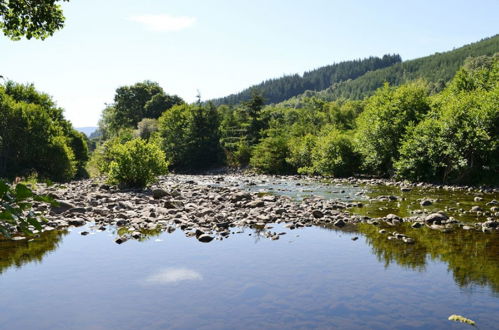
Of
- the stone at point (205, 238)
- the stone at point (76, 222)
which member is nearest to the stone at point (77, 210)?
the stone at point (76, 222)

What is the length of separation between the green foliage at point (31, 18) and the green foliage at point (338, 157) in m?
39.8

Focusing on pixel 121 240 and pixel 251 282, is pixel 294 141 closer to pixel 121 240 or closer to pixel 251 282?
pixel 121 240

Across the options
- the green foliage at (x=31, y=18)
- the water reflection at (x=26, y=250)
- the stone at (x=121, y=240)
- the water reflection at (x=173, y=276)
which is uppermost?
the green foliage at (x=31, y=18)

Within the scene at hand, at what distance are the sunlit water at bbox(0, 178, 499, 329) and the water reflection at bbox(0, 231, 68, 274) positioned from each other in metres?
0.06

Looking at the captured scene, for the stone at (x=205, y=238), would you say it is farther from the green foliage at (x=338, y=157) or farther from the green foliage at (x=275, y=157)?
the green foliage at (x=275, y=157)

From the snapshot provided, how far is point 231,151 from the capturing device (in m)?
68.9

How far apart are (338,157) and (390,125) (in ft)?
22.5

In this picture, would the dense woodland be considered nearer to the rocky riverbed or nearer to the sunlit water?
the rocky riverbed

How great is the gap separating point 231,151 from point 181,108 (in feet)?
39.3

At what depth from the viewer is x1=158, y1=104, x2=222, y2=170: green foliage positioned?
225ft

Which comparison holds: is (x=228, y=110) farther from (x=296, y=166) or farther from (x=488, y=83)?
(x=488, y=83)

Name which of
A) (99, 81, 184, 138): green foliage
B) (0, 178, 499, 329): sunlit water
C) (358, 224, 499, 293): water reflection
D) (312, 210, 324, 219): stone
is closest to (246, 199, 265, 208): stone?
(312, 210, 324, 219): stone

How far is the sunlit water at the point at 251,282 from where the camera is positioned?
916 centimetres

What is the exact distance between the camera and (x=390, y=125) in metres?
42.1
